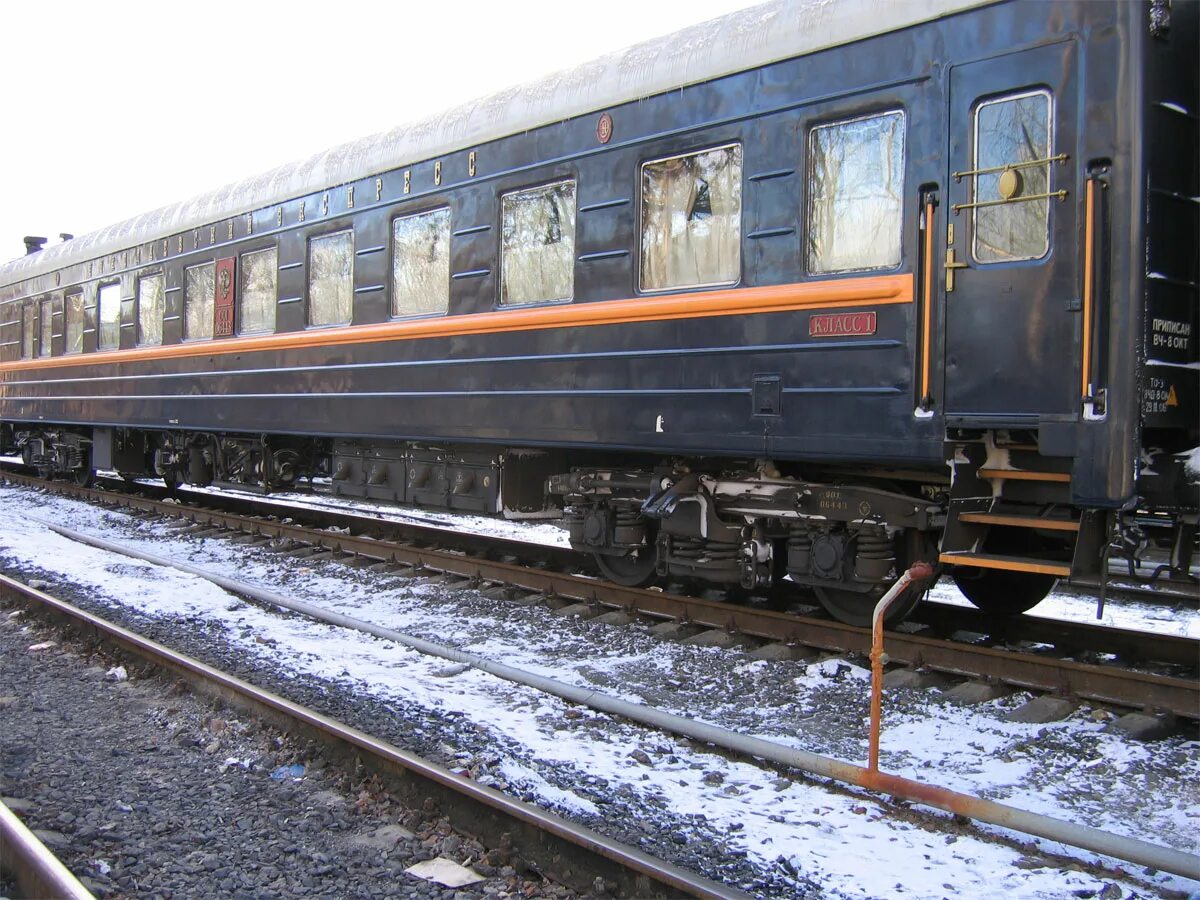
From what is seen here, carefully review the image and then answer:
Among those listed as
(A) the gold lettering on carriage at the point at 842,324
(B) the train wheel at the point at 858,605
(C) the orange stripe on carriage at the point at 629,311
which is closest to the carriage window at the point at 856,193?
(C) the orange stripe on carriage at the point at 629,311

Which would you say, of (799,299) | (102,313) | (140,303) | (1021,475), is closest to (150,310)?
(140,303)

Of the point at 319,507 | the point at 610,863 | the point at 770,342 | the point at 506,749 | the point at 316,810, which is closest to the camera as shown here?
the point at 610,863

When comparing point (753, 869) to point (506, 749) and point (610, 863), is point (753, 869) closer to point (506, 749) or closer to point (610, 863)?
point (610, 863)

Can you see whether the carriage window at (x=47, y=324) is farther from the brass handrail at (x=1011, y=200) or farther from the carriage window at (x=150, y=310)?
the brass handrail at (x=1011, y=200)

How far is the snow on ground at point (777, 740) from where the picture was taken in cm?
333

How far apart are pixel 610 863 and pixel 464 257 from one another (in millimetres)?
5460

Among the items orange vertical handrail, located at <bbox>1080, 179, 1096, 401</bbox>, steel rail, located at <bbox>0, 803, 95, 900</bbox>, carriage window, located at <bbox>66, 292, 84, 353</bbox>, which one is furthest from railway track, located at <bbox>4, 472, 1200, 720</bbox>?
carriage window, located at <bbox>66, 292, 84, 353</bbox>

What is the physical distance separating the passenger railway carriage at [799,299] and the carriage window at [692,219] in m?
0.02

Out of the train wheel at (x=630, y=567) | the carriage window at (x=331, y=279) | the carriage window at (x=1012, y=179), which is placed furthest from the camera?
the carriage window at (x=331, y=279)

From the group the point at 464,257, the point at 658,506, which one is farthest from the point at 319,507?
the point at 658,506

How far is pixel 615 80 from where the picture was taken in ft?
22.0

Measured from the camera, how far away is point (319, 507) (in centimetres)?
1330

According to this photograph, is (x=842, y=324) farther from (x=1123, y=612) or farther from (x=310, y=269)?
(x=310, y=269)

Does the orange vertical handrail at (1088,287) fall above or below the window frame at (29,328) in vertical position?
below
